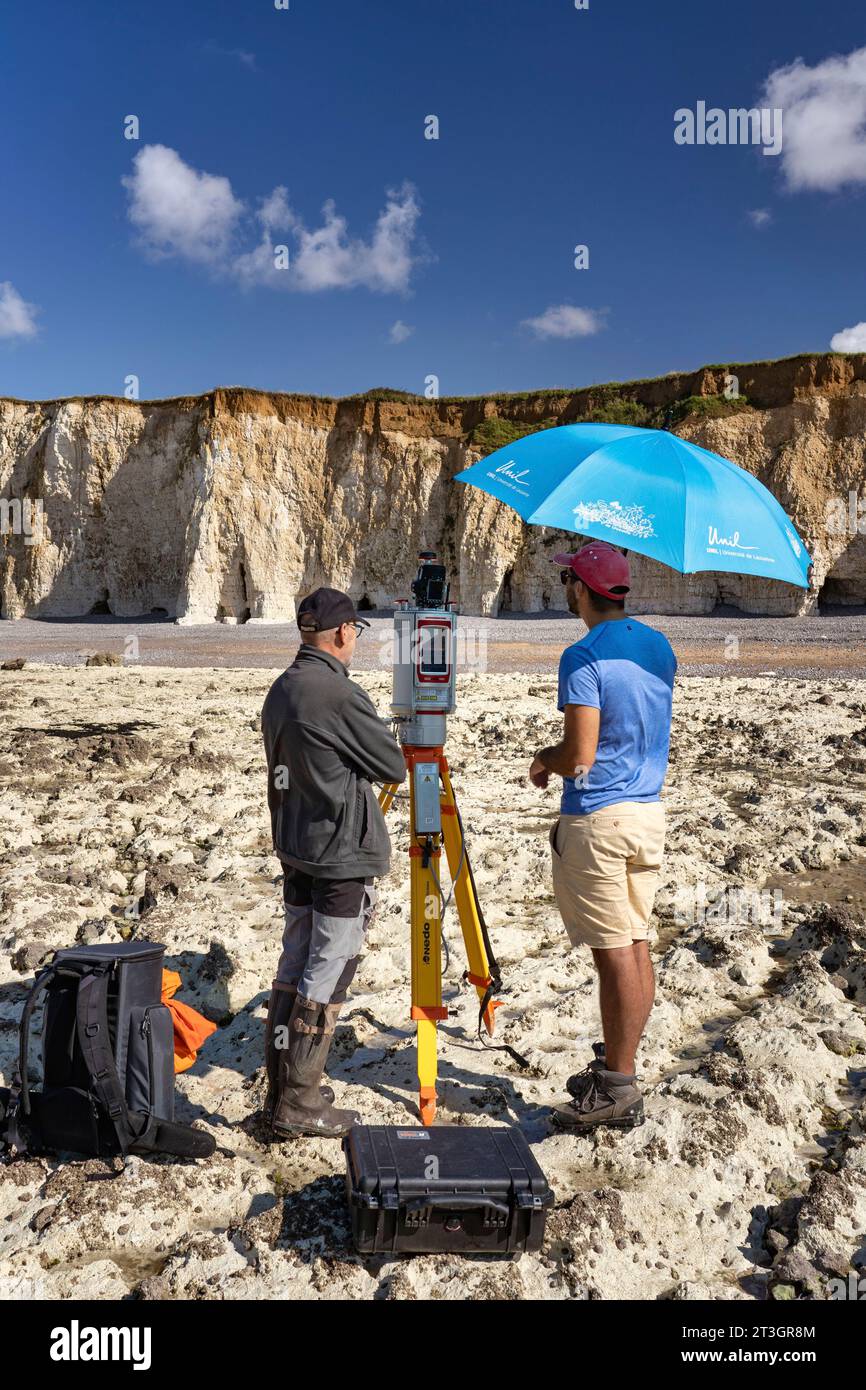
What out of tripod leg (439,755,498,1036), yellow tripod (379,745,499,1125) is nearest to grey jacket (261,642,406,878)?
yellow tripod (379,745,499,1125)

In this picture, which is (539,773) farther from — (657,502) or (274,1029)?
(274,1029)

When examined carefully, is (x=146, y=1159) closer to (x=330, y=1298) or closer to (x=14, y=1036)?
(x=330, y=1298)

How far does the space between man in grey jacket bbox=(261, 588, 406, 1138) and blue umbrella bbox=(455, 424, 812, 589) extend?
0.83 metres

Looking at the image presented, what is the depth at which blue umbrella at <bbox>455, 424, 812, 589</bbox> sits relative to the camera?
274cm

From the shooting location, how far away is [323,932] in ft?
9.00

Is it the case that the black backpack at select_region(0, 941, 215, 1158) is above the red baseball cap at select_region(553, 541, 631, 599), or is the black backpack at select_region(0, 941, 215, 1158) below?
below

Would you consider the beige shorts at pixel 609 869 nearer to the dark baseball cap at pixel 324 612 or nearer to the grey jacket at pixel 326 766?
the grey jacket at pixel 326 766

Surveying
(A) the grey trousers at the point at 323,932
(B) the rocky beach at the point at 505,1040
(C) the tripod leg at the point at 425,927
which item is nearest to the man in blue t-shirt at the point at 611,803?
(B) the rocky beach at the point at 505,1040

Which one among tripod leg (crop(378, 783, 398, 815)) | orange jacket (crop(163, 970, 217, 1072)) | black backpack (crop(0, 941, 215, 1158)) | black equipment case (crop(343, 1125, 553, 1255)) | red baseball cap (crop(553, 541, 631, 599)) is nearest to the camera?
black equipment case (crop(343, 1125, 553, 1255))

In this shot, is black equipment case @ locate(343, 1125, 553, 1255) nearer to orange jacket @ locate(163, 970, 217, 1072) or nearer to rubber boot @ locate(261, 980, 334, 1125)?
rubber boot @ locate(261, 980, 334, 1125)

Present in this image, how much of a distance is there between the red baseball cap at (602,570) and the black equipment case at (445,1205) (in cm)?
175

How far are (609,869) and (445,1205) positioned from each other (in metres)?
1.09
